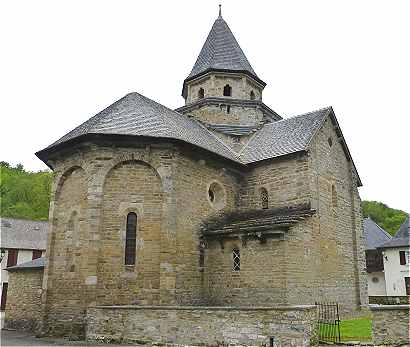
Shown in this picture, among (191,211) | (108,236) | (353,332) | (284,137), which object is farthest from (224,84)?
(353,332)

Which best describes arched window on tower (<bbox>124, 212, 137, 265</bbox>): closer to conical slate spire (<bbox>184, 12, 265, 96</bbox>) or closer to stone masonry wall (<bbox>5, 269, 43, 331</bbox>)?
stone masonry wall (<bbox>5, 269, 43, 331</bbox>)

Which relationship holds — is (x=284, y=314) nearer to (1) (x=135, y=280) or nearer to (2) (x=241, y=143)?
(1) (x=135, y=280)

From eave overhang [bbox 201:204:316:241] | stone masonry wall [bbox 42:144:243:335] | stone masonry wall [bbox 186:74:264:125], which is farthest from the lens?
stone masonry wall [bbox 186:74:264:125]

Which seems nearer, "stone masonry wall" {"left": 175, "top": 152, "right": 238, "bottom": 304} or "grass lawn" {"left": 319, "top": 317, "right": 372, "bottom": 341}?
"grass lawn" {"left": 319, "top": 317, "right": 372, "bottom": 341}

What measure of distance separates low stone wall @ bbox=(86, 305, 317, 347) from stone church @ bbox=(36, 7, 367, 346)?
166 millimetres

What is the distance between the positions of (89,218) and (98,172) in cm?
177

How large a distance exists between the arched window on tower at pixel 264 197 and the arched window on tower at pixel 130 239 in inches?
248

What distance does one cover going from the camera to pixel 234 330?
35.8 feet

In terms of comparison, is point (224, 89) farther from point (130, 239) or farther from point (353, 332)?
point (353, 332)

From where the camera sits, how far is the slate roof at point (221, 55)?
24688mm

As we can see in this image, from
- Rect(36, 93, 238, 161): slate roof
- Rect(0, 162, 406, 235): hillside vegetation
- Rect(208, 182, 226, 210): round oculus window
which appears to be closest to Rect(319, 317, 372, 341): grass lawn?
Rect(208, 182, 226, 210): round oculus window

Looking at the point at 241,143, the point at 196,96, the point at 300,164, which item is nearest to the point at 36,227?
the point at 196,96

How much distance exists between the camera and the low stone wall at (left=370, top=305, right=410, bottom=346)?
10.5 metres

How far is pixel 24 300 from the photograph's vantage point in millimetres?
18828
